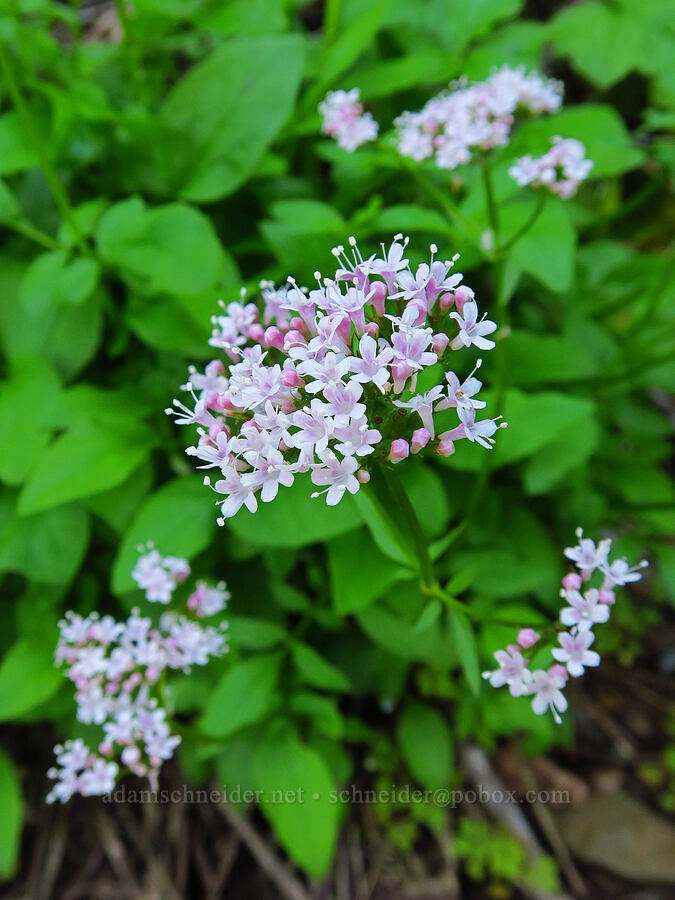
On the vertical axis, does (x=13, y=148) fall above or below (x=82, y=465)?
above

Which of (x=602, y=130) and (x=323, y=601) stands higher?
(x=602, y=130)

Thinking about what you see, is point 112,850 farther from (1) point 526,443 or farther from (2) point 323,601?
(1) point 526,443

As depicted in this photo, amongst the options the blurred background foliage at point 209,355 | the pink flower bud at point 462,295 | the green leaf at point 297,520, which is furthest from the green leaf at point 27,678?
the pink flower bud at point 462,295

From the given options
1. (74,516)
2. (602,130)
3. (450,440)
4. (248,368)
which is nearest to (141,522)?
(74,516)

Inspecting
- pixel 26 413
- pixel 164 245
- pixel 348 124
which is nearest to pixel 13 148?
pixel 164 245

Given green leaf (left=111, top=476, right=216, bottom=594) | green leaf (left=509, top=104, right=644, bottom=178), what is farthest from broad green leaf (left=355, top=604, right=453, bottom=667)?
green leaf (left=509, top=104, right=644, bottom=178)

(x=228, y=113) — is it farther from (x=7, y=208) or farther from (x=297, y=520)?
(x=297, y=520)

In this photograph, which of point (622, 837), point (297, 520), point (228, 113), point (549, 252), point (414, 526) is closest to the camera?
point (414, 526)
